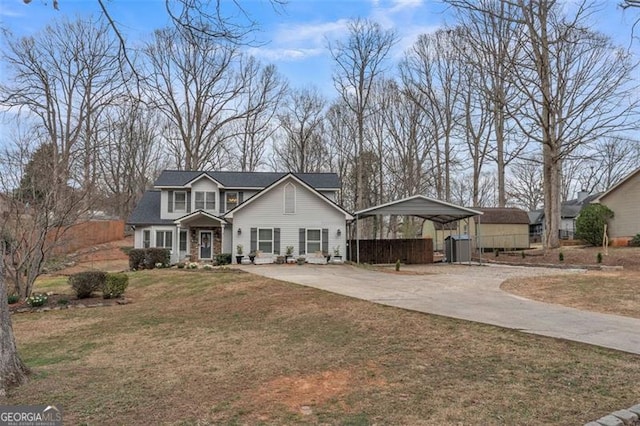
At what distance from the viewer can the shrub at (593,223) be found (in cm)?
2362

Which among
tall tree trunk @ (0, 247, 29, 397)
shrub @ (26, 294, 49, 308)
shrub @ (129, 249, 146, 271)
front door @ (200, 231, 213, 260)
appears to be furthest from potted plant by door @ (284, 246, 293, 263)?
tall tree trunk @ (0, 247, 29, 397)

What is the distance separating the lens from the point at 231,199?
27.0 m

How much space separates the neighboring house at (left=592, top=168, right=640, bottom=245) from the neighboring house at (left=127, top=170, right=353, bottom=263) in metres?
15.0

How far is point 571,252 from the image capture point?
21109mm

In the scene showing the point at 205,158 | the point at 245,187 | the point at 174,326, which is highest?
the point at 205,158

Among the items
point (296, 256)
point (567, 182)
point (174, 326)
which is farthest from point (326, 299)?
point (567, 182)

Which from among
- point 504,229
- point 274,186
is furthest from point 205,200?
point 504,229

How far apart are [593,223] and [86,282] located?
2437 centimetres

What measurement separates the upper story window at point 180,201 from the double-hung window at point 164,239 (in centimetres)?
155

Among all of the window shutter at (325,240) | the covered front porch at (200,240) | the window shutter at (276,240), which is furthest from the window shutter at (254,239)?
the window shutter at (325,240)

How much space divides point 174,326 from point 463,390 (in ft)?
18.9

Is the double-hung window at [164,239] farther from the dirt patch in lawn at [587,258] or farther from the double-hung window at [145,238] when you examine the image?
the dirt patch in lawn at [587,258]

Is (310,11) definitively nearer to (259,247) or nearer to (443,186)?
(259,247)

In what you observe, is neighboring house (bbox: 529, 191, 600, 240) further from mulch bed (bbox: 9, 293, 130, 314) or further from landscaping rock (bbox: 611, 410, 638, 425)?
landscaping rock (bbox: 611, 410, 638, 425)
